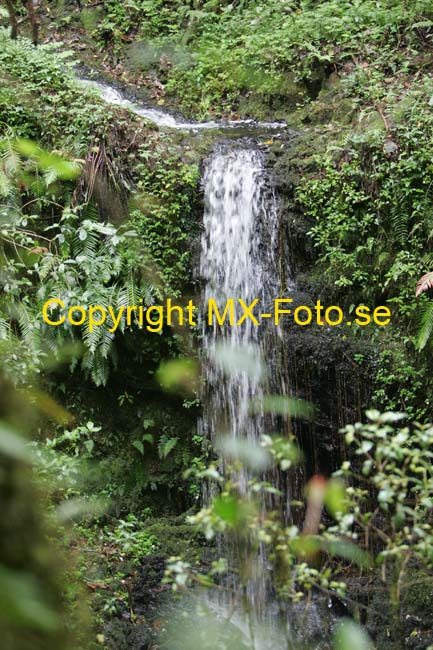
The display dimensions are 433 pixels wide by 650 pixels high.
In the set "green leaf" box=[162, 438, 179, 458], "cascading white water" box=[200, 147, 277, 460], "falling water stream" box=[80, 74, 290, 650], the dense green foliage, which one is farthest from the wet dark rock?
"cascading white water" box=[200, 147, 277, 460]

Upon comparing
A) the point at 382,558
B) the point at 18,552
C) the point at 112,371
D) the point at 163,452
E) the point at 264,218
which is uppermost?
the point at 264,218

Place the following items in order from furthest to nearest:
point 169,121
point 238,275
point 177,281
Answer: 1. point 169,121
2. point 177,281
3. point 238,275

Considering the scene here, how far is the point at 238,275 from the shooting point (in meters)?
7.16

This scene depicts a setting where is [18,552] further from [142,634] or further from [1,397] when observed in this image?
[142,634]

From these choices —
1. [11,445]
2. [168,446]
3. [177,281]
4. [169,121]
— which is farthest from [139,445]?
[11,445]

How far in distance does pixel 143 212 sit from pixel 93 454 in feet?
8.87

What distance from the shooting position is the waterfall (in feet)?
22.9

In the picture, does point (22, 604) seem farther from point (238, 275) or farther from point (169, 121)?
point (169, 121)

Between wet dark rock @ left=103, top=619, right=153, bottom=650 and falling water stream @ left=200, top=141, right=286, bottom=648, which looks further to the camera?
falling water stream @ left=200, top=141, right=286, bottom=648

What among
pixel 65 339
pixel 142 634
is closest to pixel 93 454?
pixel 65 339

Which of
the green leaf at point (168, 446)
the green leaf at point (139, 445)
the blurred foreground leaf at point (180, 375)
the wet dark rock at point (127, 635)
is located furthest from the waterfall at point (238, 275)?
the wet dark rock at point (127, 635)

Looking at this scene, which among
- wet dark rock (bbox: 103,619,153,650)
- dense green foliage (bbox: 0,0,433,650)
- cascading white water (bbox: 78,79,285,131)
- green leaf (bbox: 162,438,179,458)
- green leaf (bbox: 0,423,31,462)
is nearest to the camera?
green leaf (bbox: 0,423,31,462)

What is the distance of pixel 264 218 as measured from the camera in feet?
23.5

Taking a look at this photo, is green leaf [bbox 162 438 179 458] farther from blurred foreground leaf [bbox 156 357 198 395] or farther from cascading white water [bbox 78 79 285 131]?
cascading white water [bbox 78 79 285 131]
